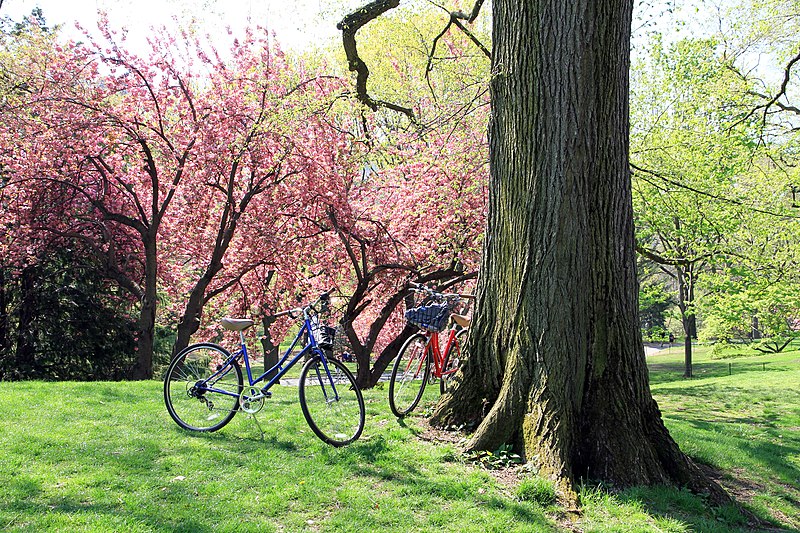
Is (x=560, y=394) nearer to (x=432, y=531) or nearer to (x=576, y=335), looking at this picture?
(x=576, y=335)

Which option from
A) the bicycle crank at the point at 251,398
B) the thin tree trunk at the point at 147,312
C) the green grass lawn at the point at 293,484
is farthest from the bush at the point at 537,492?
the thin tree trunk at the point at 147,312

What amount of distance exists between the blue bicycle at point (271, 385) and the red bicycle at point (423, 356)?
0.50 metres

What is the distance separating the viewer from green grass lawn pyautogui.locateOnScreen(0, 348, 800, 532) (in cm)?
351

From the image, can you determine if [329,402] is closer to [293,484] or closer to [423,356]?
[423,356]

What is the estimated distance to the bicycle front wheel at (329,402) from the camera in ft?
Result: 15.9

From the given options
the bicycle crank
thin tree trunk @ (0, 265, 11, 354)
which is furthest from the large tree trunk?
thin tree trunk @ (0, 265, 11, 354)

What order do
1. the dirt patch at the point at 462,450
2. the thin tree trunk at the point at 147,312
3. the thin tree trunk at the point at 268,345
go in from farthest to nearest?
1. the thin tree trunk at the point at 268,345
2. the thin tree trunk at the point at 147,312
3. the dirt patch at the point at 462,450

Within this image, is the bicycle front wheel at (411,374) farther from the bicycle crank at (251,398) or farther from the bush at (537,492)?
the bush at (537,492)

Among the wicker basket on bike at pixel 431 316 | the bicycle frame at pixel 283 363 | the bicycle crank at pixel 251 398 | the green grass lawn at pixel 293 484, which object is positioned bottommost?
the green grass lawn at pixel 293 484

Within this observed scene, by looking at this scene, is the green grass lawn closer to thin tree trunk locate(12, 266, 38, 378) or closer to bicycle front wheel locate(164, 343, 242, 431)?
bicycle front wheel locate(164, 343, 242, 431)

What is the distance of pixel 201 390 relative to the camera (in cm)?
528

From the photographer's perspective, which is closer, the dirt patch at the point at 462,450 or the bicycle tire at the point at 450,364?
the dirt patch at the point at 462,450

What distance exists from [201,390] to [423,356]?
2.03 meters

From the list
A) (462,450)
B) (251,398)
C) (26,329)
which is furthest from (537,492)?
(26,329)
